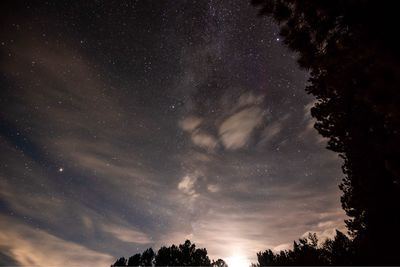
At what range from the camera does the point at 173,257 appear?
54.2 metres

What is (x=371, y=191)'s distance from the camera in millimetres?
13000

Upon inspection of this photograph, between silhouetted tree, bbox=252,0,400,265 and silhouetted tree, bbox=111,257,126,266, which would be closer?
silhouetted tree, bbox=252,0,400,265

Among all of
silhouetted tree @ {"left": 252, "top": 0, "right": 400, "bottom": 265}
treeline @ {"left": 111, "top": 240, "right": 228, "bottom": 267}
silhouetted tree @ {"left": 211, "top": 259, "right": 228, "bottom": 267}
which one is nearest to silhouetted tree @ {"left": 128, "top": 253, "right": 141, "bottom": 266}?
treeline @ {"left": 111, "top": 240, "right": 228, "bottom": 267}

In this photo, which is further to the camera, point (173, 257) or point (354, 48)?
point (173, 257)

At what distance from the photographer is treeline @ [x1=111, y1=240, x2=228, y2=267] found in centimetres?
5344

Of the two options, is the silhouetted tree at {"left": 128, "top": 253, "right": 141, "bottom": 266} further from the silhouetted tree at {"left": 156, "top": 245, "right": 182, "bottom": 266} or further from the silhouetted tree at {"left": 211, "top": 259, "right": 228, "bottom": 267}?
the silhouetted tree at {"left": 211, "top": 259, "right": 228, "bottom": 267}

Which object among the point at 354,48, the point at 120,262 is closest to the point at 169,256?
the point at 120,262

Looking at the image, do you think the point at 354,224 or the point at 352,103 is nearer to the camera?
the point at 352,103

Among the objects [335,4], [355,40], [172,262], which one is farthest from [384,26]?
[172,262]

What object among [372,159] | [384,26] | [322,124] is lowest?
[384,26]

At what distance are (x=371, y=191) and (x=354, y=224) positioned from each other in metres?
5.70

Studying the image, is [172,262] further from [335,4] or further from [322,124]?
[335,4]

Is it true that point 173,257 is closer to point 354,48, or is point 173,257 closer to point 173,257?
point 173,257

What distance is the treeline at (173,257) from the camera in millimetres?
53438
